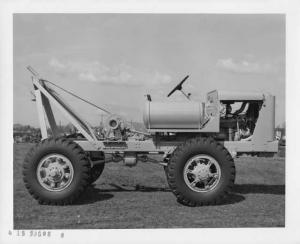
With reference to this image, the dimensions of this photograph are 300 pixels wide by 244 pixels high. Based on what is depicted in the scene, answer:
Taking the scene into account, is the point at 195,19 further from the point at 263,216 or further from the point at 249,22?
the point at 263,216

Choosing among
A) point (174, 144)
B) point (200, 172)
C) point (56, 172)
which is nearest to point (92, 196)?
point (56, 172)

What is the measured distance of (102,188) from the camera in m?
10.6

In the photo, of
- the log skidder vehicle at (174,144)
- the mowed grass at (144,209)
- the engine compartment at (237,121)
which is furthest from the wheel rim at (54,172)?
the engine compartment at (237,121)

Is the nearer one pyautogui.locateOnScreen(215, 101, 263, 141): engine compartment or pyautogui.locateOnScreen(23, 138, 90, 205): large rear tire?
pyautogui.locateOnScreen(23, 138, 90, 205): large rear tire

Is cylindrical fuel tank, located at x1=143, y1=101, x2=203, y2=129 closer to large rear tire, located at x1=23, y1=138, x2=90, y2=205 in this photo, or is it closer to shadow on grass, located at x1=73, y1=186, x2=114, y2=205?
large rear tire, located at x1=23, y1=138, x2=90, y2=205

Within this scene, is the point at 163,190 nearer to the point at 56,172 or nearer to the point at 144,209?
the point at 144,209

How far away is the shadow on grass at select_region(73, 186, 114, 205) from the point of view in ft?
30.7

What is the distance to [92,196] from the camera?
978 centimetres

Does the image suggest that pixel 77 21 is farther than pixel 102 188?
No

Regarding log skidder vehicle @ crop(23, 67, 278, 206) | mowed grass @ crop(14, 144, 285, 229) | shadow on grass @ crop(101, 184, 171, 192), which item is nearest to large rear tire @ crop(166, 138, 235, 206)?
log skidder vehicle @ crop(23, 67, 278, 206)

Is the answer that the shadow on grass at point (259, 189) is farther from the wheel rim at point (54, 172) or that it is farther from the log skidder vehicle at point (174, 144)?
the wheel rim at point (54, 172)

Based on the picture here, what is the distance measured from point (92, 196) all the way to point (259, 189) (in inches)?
142
